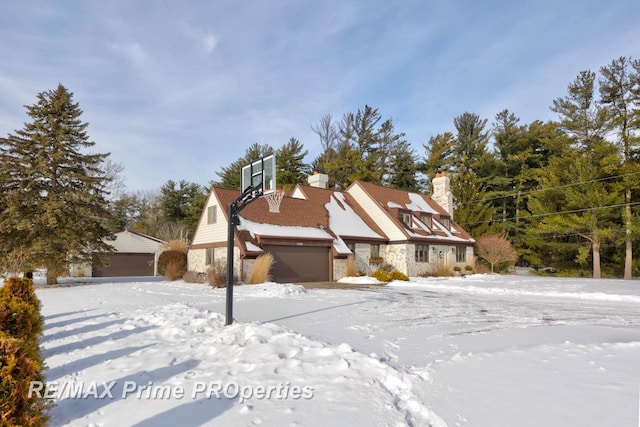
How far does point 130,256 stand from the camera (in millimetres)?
32188

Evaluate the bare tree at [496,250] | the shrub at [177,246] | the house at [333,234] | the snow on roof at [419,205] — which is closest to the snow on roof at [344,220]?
the house at [333,234]

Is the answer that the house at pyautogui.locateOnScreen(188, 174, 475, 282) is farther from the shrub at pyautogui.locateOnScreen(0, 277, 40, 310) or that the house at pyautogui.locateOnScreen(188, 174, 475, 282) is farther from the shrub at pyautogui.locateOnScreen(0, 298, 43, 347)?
the shrub at pyautogui.locateOnScreen(0, 298, 43, 347)

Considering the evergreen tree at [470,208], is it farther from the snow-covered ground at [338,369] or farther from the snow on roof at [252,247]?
the snow-covered ground at [338,369]

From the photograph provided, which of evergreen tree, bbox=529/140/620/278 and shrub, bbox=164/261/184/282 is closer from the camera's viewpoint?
shrub, bbox=164/261/184/282

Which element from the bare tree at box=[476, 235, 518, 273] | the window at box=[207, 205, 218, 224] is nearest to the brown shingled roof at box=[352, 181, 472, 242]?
the bare tree at box=[476, 235, 518, 273]

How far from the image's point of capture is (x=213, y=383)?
4.66m

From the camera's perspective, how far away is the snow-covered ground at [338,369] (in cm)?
389

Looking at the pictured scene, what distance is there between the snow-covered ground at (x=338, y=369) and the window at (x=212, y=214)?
1259cm

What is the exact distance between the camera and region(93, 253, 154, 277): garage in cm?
3095

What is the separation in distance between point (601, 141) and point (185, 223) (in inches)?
1517

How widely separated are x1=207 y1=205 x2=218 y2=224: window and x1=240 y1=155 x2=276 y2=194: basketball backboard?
13178 millimetres

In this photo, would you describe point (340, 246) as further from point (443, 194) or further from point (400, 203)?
point (443, 194)

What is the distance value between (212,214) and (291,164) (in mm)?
19672

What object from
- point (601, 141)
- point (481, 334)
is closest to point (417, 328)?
point (481, 334)
